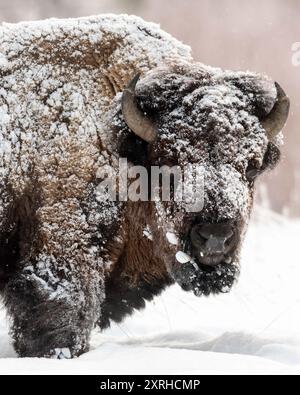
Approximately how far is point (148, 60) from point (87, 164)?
3.28 ft

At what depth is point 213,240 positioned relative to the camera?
493 cm

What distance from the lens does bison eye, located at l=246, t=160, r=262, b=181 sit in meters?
5.34

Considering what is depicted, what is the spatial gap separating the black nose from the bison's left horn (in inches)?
31.5

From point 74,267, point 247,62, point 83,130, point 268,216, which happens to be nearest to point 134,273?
point 74,267

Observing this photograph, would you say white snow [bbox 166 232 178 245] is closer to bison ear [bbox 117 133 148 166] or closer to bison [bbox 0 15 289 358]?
bison [bbox 0 15 289 358]

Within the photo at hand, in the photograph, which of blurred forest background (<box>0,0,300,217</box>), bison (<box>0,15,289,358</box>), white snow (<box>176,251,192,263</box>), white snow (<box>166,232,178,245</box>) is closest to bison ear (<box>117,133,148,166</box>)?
bison (<box>0,15,289,358</box>)

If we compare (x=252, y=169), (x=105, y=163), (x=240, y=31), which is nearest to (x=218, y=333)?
(x=252, y=169)

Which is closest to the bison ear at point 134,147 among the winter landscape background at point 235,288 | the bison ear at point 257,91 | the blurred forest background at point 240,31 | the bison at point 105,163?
the bison at point 105,163

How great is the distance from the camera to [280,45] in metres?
19.0

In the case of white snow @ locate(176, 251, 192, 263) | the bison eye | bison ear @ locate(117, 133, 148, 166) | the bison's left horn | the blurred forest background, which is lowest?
white snow @ locate(176, 251, 192, 263)

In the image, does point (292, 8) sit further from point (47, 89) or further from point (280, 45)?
point (47, 89)

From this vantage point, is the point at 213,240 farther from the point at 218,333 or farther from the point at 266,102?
the point at 218,333

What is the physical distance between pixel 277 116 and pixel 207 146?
0.72 metres

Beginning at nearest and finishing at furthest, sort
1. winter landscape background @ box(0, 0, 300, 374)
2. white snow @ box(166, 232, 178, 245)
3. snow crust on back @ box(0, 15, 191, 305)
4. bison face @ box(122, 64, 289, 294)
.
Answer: winter landscape background @ box(0, 0, 300, 374) < bison face @ box(122, 64, 289, 294) < white snow @ box(166, 232, 178, 245) < snow crust on back @ box(0, 15, 191, 305)
